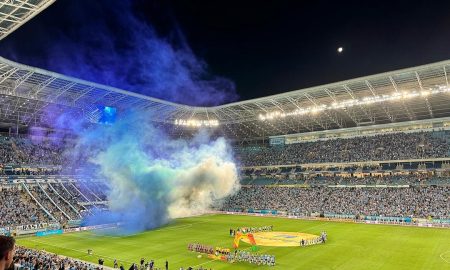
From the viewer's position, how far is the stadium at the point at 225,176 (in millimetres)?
37269

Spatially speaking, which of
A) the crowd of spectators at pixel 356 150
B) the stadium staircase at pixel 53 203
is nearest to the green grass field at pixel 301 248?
the stadium staircase at pixel 53 203

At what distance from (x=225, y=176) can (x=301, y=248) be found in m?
21.1

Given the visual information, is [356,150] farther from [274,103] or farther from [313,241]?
[313,241]

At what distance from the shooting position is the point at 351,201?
6506 centimetres

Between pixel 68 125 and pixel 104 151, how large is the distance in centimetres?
2500

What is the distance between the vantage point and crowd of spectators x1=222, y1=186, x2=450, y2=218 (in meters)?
56.3

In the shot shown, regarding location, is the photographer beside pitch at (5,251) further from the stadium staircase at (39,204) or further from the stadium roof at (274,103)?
the stadium staircase at (39,204)

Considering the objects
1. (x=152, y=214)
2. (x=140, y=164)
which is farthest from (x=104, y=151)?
(x=152, y=214)

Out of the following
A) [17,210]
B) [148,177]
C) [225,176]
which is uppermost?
[225,176]

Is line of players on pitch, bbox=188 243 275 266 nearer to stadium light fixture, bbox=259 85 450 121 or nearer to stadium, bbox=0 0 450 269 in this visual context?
stadium, bbox=0 0 450 269

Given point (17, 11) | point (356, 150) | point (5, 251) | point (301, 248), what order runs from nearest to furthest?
1. point (5, 251)
2. point (17, 11)
3. point (301, 248)
4. point (356, 150)

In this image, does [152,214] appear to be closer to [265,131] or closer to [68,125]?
[68,125]

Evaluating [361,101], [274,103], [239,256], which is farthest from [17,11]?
[361,101]

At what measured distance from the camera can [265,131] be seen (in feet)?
297
